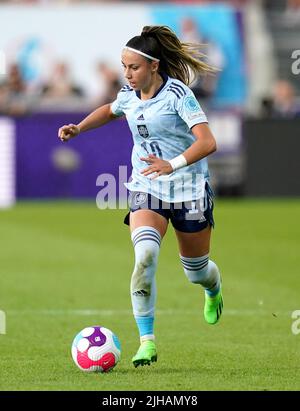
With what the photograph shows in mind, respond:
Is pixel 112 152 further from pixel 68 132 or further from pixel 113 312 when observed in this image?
pixel 68 132

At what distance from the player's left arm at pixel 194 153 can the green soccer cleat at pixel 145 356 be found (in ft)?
3.65

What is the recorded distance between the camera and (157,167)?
7.73 metres

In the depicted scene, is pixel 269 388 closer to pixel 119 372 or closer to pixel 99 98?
pixel 119 372

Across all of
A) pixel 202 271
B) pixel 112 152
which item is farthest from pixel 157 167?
pixel 112 152

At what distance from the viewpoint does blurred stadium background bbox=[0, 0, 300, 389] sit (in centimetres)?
1199

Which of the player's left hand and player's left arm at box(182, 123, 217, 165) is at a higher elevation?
player's left arm at box(182, 123, 217, 165)

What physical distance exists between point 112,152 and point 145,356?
17.4m

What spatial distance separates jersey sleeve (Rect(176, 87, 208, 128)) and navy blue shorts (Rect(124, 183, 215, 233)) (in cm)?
60

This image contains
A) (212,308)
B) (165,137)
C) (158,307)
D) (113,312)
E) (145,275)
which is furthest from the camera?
(158,307)

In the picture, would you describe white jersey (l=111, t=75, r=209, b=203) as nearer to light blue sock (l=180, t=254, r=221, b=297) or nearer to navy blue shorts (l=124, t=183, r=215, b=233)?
navy blue shorts (l=124, t=183, r=215, b=233)

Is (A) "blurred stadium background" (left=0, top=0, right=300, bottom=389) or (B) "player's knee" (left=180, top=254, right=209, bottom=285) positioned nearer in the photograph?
(B) "player's knee" (left=180, top=254, right=209, bottom=285)

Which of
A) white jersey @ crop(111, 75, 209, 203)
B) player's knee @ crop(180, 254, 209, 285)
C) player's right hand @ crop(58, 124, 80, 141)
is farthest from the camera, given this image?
player's knee @ crop(180, 254, 209, 285)

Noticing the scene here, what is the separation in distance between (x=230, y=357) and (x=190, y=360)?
31cm

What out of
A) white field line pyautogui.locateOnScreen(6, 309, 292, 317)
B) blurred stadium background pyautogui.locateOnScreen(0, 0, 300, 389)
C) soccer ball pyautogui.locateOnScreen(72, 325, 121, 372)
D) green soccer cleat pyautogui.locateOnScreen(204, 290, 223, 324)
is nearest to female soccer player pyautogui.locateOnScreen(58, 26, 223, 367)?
soccer ball pyautogui.locateOnScreen(72, 325, 121, 372)
